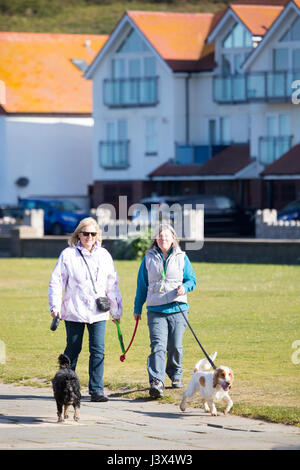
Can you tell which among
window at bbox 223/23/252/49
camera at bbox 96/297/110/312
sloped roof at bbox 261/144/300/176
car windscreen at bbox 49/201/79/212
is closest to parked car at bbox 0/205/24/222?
car windscreen at bbox 49/201/79/212

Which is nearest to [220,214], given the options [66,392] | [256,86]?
[256,86]

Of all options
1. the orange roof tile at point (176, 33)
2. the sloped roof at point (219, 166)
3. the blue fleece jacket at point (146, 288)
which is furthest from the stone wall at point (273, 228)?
the blue fleece jacket at point (146, 288)

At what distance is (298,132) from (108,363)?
39901 millimetres

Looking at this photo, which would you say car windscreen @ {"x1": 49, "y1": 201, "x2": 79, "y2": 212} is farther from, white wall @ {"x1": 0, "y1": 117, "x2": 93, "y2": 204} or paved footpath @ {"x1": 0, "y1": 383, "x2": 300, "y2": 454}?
paved footpath @ {"x1": 0, "y1": 383, "x2": 300, "y2": 454}

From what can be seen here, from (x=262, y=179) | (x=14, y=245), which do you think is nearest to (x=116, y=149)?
(x=262, y=179)

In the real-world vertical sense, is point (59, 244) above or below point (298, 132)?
below

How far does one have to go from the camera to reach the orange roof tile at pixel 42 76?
6347 centimetres

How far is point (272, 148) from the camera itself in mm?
53781

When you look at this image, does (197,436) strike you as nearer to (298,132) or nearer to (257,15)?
(298,132)

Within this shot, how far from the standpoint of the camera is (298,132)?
53.6 m

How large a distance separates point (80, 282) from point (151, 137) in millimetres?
48435

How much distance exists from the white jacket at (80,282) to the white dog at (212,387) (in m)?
1.24

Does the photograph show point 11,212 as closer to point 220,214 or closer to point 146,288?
point 220,214

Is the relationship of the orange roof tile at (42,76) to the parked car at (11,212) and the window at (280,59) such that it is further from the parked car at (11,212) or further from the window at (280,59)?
the window at (280,59)
